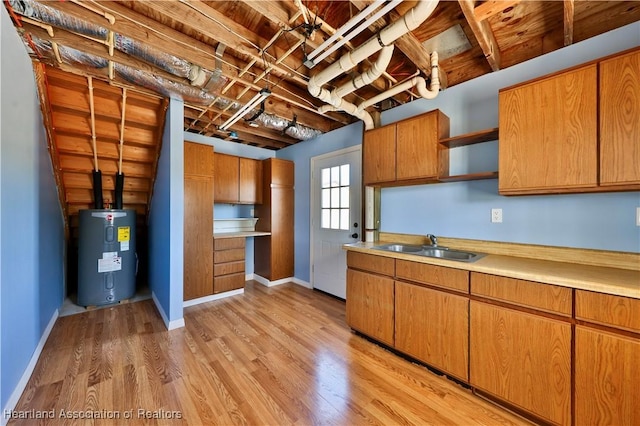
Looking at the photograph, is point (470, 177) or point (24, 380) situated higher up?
point (470, 177)

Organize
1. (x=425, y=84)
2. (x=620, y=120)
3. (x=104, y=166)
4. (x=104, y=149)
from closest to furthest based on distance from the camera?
(x=620, y=120), (x=425, y=84), (x=104, y=149), (x=104, y=166)

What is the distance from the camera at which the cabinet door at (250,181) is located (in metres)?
3.97

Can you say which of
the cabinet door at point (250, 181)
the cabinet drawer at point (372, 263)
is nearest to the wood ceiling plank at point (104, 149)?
the cabinet door at point (250, 181)

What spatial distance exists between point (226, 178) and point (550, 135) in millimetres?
3679

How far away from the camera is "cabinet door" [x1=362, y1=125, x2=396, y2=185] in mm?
2508

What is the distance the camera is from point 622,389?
1.20m

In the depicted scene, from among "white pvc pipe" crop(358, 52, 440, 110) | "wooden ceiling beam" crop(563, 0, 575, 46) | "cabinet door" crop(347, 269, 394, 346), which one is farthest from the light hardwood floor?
"wooden ceiling beam" crop(563, 0, 575, 46)

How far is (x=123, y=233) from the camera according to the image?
321cm

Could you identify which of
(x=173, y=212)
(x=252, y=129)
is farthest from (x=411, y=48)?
(x=173, y=212)

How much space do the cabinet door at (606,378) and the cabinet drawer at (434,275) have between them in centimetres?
58

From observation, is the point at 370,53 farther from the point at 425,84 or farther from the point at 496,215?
the point at 496,215

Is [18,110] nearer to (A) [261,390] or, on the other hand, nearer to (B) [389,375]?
(A) [261,390]

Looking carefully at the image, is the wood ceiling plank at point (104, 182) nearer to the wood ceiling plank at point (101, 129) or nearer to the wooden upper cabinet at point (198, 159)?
the wood ceiling plank at point (101, 129)

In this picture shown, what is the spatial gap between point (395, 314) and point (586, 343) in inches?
44.4
